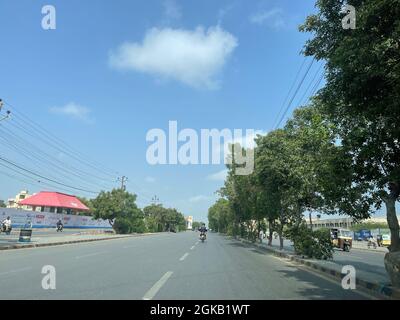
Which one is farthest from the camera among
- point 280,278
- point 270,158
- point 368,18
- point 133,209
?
point 133,209

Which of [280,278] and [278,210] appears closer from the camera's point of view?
[280,278]

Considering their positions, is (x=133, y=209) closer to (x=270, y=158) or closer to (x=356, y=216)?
(x=270, y=158)

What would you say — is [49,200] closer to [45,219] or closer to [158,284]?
[45,219]

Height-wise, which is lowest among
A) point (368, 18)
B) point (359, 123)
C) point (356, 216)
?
point (356, 216)

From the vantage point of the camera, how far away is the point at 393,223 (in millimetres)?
12367

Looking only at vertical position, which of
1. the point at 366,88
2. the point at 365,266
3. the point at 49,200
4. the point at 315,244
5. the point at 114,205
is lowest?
the point at 365,266

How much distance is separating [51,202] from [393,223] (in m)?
68.6

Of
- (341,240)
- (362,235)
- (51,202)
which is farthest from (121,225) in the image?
(341,240)

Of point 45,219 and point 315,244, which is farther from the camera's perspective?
point 45,219

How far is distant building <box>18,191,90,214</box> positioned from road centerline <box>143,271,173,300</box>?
2529 inches

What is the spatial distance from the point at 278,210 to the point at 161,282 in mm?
20827

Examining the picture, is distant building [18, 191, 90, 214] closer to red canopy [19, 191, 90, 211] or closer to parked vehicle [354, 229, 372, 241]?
red canopy [19, 191, 90, 211]
